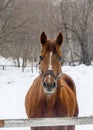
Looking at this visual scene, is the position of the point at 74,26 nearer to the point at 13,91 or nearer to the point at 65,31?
the point at 65,31

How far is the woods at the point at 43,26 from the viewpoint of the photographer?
24094 millimetres

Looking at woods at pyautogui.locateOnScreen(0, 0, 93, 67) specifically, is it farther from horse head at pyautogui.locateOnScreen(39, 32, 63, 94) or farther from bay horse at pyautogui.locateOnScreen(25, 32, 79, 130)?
horse head at pyautogui.locateOnScreen(39, 32, 63, 94)

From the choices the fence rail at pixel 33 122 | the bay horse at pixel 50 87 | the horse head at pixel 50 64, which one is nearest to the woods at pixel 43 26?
the bay horse at pixel 50 87

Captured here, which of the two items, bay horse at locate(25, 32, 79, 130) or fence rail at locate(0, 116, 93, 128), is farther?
bay horse at locate(25, 32, 79, 130)

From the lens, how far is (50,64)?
3520mm

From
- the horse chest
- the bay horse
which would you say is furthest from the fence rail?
the horse chest

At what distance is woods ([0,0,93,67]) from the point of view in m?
24.1

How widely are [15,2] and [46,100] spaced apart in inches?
886

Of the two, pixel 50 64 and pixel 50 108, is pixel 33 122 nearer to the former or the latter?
pixel 50 64

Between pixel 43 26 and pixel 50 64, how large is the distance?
22693 mm

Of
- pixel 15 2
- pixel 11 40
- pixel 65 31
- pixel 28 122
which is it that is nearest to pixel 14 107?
pixel 28 122

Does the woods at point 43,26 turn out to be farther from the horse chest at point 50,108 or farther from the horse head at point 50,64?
the horse head at point 50,64

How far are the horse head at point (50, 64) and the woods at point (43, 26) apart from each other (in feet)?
65.5

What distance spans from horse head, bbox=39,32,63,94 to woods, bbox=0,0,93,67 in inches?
786
